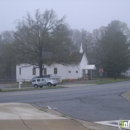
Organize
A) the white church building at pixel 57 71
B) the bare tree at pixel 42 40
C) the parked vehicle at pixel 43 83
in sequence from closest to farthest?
the parked vehicle at pixel 43 83 < the bare tree at pixel 42 40 < the white church building at pixel 57 71

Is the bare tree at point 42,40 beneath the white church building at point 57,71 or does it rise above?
above

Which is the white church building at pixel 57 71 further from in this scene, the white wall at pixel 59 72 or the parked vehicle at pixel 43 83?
the parked vehicle at pixel 43 83

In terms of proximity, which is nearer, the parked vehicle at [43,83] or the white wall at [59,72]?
the parked vehicle at [43,83]

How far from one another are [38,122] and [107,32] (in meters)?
75.5

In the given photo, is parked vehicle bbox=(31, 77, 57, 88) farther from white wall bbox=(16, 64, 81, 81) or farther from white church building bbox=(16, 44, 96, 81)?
white wall bbox=(16, 64, 81, 81)

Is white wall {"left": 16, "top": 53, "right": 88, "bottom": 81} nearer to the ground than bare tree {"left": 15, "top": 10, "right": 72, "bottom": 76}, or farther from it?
nearer to the ground

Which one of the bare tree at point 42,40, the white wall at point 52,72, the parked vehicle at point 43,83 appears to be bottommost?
the parked vehicle at point 43,83

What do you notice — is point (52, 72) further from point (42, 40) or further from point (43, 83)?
point (43, 83)

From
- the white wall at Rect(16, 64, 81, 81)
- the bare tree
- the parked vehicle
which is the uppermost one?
the bare tree

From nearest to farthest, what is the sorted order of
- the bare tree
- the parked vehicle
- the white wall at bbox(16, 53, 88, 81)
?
1. the parked vehicle
2. the bare tree
3. the white wall at bbox(16, 53, 88, 81)

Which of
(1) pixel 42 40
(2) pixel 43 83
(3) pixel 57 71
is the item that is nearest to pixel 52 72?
(3) pixel 57 71

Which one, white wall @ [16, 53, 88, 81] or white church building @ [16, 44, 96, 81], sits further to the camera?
white wall @ [16, 53, 88, 81]

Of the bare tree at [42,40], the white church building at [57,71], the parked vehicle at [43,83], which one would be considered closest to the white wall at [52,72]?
the white church building at [57,71]

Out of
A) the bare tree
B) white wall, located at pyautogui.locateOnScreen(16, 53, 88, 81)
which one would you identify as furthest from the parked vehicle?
white wall, located at pyautogui.locateOnScreen(16, 53, 88, 81)
